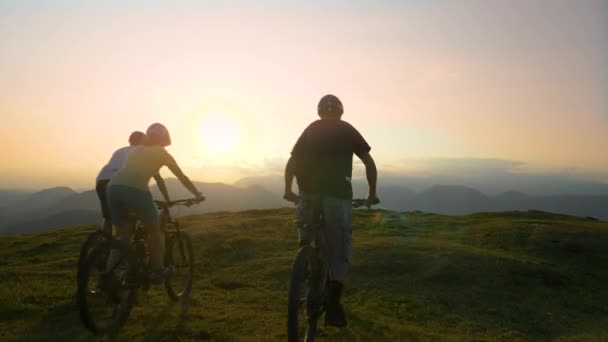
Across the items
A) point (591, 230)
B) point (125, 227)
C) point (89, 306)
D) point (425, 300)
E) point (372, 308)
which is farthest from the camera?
point (591, 230)

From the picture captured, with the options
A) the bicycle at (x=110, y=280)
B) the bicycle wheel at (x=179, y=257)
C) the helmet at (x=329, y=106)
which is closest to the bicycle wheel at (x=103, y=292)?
the bicycle at (x=110, y=280)

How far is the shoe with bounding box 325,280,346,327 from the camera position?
8438 mm

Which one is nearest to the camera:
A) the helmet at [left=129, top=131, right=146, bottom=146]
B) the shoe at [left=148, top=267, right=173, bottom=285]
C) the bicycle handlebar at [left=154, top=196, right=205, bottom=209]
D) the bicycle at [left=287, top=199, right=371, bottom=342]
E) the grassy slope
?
the bicycle at [left=287, top=199, right=371, bottom=342]

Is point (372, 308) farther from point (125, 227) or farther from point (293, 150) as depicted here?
point (125, 227)

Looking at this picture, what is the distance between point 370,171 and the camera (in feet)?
28.6

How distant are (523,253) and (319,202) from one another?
19246mm

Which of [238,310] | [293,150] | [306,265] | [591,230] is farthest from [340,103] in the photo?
[591,230]

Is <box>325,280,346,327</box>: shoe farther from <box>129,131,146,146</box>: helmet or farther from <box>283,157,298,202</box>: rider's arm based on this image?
<box>129,131,146,146</box>: helmet

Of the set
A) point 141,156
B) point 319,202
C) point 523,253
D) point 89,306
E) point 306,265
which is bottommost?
point 523,253

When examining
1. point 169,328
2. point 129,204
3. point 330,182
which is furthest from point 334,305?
point 129,204

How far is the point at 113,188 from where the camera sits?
350 inches

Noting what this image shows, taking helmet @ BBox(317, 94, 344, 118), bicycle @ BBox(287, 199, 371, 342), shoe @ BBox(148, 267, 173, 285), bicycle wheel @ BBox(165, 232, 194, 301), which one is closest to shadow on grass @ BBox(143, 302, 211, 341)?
bicycle wheel @ BBox(165, 232, 194, 301)

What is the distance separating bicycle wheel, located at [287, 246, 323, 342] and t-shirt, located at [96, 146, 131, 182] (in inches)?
255

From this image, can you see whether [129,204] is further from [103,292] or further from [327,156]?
[327,156]
